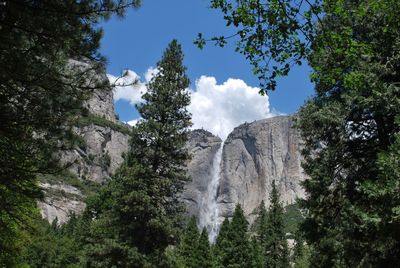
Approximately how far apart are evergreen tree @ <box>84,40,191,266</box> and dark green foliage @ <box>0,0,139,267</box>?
1299 centimetres

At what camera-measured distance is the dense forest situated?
7.09m

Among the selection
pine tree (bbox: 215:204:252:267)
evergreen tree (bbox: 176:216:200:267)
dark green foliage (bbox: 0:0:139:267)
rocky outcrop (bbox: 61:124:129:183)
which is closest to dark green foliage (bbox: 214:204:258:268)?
pine tree (bbox: 215:204:252:267)

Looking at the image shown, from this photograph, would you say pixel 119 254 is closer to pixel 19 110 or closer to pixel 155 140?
pixel 155 140

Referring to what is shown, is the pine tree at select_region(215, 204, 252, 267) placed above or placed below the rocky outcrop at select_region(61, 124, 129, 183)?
below

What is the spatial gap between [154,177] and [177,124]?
11.3ft

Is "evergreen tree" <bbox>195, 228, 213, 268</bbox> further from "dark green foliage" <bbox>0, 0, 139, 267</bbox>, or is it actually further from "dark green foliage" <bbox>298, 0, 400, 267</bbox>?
"dark green foliage" <bbox>0, 0, 139, 267</bbox>

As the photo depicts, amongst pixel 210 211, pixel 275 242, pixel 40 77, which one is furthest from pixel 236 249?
pixel 210 211

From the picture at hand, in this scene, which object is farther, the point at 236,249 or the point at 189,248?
the point at 189,248

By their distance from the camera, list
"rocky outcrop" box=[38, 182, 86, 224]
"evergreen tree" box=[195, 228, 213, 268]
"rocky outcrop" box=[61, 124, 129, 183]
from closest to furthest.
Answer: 1. "evergreen tree" box=[195, 228, 213, 268]
2. "rocky outcrop" box=[38, 182, 86, 224]
3. "rocky outcrop" box=[61, 124, 129, 183]

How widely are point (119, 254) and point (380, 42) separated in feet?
49.5

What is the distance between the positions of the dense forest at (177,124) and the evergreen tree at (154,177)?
67mm

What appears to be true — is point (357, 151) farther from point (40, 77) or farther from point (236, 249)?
point (236, 249)

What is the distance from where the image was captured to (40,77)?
7578 mm

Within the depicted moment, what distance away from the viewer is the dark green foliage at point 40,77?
7.38 metres
